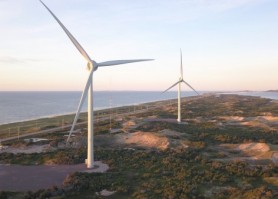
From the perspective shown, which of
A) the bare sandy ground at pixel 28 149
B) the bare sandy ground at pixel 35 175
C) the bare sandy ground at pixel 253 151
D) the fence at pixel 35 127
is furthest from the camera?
the fence at pixel 35 127

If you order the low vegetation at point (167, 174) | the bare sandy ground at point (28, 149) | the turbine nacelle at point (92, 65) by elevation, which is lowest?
the low vegetation at point (167, 174)

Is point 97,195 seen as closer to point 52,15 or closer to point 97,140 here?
point 52,15

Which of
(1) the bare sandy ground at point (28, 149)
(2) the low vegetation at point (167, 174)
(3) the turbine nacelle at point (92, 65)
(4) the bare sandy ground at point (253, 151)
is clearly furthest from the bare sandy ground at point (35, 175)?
(4) the bare sandy ground at point (253, 151)

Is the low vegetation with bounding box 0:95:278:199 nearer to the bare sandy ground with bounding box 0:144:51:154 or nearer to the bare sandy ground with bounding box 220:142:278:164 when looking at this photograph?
the bare sandy ground with bounding box 220:142:278:164

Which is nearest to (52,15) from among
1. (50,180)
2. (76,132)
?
(50,180)

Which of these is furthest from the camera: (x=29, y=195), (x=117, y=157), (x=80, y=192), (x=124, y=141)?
(x=124, y=141)

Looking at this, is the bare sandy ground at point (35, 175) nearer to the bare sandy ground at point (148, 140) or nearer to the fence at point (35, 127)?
the bare sandy ground at point (148, 140)

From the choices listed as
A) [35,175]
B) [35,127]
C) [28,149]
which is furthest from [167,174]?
[35,127]

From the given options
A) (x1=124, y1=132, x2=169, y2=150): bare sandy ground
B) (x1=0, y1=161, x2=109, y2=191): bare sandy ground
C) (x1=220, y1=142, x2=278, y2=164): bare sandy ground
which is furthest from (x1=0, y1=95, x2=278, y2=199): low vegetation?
(x1=124, y1=132, x2=169, y2=150): bare sandy ground
